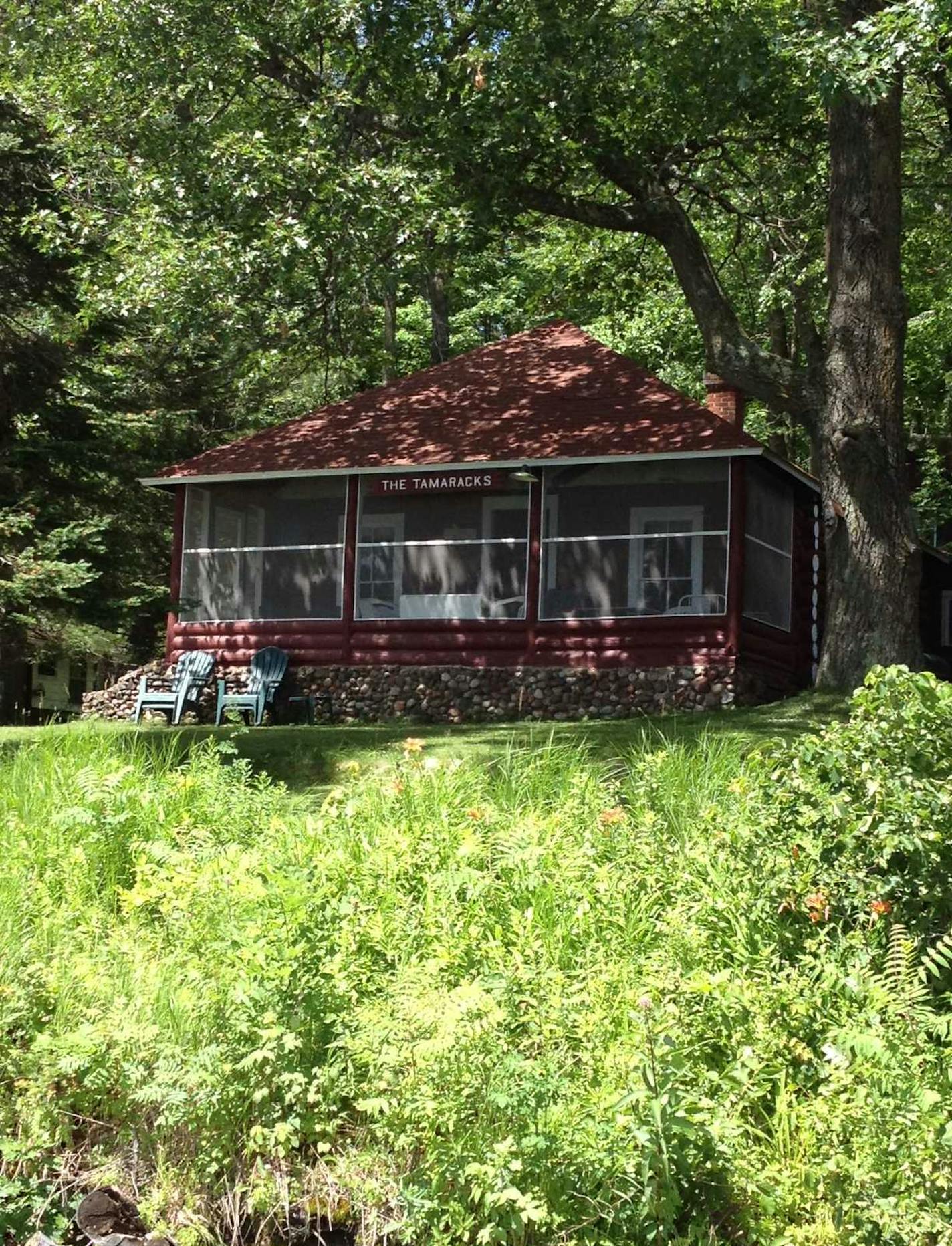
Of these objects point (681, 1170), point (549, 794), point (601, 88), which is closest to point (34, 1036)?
point (681, 1170)

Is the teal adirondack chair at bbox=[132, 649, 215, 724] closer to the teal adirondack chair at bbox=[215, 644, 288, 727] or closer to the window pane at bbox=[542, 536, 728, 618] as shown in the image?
the teal adirondack chair at bbox=[215, 644, 288, 727]

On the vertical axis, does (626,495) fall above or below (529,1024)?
above

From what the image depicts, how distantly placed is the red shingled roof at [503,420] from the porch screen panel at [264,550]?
1.71 feet

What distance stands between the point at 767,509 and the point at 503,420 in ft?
12.6

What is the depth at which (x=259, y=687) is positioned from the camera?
781 inches

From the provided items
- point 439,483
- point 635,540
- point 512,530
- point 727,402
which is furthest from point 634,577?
point 727,402

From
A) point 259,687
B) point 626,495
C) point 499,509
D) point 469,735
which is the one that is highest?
point 626,495

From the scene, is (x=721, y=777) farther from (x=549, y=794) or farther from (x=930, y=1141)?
(x=930, y=1141)

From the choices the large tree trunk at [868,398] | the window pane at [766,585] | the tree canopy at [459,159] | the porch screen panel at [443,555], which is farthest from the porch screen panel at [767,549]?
Answer: the large tree trunk at [868,398]

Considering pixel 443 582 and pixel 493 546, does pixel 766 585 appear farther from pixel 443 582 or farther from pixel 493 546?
pixel 443 582

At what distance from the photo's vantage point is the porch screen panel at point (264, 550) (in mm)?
20844

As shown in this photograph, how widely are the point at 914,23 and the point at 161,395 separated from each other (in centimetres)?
1772

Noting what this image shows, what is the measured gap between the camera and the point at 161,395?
1051 inches

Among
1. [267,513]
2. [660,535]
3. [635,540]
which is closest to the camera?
[660,535]
